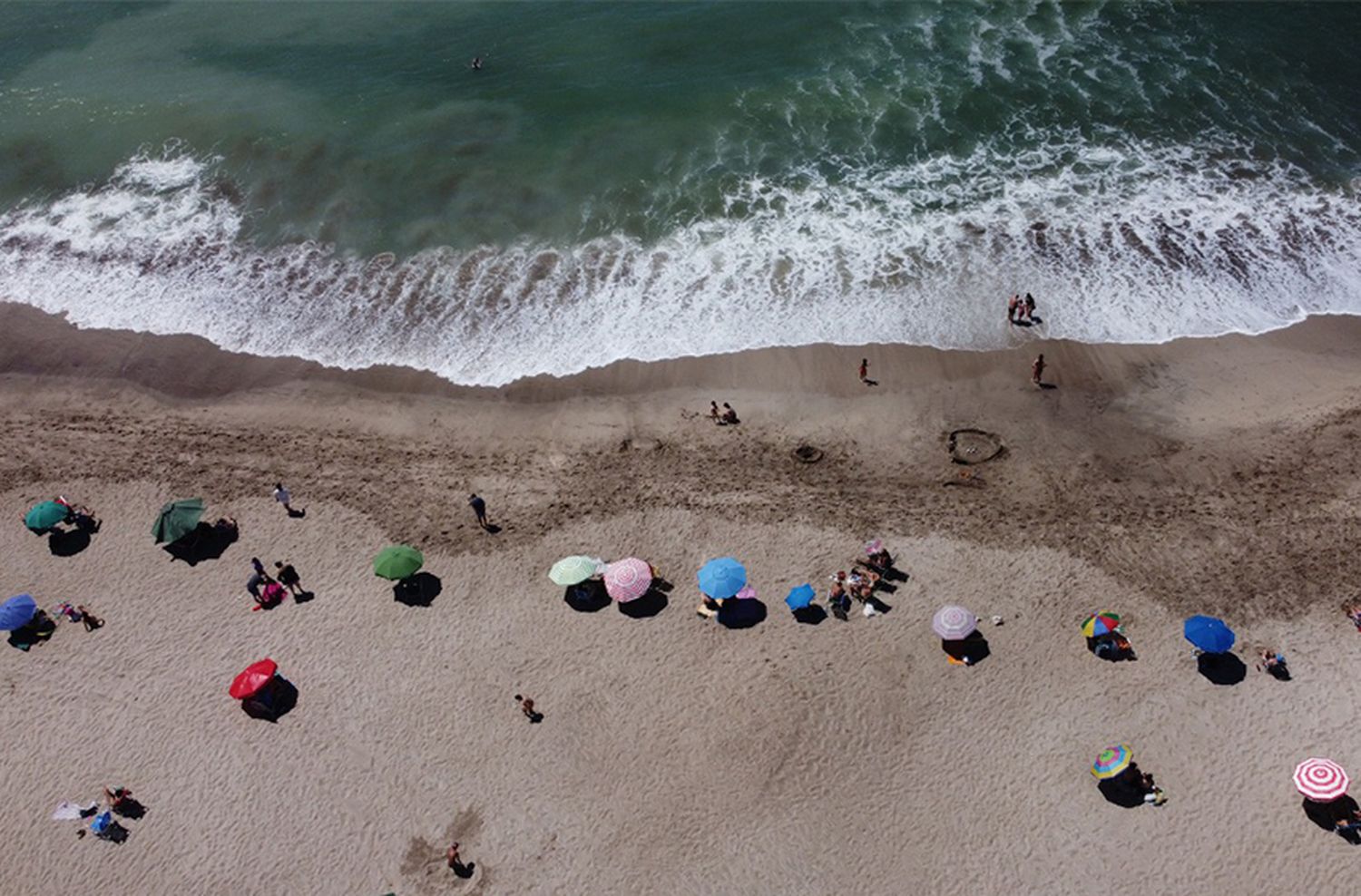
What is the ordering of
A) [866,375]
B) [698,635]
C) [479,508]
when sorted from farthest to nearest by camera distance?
[866,375]
[479,508]
[698,635]

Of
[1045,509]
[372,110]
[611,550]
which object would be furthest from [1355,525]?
[372,110]

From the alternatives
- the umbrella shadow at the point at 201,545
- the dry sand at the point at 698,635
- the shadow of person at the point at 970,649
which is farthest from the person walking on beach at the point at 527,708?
the umbrella shadow at the point at 201,545

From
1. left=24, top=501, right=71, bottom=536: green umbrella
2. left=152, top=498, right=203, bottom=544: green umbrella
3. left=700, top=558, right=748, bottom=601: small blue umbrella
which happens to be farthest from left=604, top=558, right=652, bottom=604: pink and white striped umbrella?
left=24, top=501, right=71, bottom=536: green umbrella

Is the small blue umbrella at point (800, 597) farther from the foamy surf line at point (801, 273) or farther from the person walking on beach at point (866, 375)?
the foamy surf line at point (801, 273)

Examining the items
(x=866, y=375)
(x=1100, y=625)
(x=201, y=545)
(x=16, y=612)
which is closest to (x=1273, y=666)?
(x=1100, y=625)

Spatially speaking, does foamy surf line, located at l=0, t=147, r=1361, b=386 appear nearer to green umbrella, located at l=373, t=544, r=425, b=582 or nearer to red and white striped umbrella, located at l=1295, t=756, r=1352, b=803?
green umbrella, located at l=373, t=544, r=425, b=582

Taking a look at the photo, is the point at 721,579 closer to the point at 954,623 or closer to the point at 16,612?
the point at 954,623

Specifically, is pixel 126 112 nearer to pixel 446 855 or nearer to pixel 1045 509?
pixel 446 855
